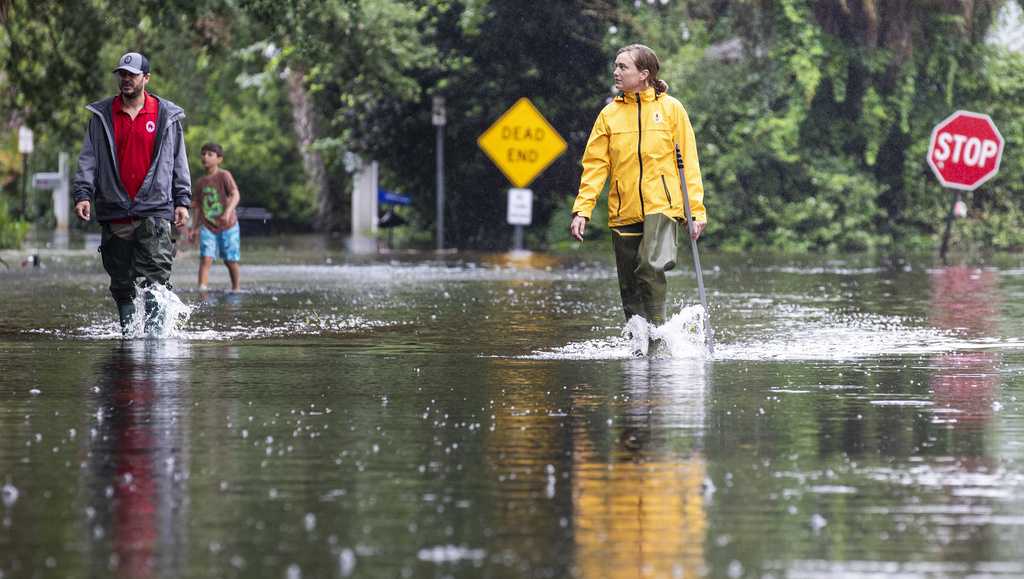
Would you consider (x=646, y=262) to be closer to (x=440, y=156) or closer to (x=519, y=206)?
(x=519, y=206)

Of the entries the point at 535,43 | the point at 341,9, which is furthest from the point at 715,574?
the point at 535,43

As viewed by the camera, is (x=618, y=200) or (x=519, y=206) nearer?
(x=618, y=200)

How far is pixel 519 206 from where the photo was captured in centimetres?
3888

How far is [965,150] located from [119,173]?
2608 centimetres

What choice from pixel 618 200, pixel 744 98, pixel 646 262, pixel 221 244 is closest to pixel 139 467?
pixel 646 262

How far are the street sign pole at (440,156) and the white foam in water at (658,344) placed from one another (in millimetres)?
24993

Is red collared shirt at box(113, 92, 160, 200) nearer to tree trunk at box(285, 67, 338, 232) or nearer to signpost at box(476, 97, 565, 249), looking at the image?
signpost at box(476, 97, 565, 249)

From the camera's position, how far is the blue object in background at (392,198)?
46.3 meters

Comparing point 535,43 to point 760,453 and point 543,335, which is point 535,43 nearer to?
point 543,335

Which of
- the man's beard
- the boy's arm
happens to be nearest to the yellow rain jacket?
the man's beard

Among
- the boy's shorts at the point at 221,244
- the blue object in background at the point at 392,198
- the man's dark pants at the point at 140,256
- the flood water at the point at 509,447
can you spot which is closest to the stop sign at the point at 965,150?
the blue object in background at the point at 392,198

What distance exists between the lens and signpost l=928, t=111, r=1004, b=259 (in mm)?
37594

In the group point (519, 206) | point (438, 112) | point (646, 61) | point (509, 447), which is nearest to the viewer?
point (509, 447)

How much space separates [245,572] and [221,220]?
16.6 metres
